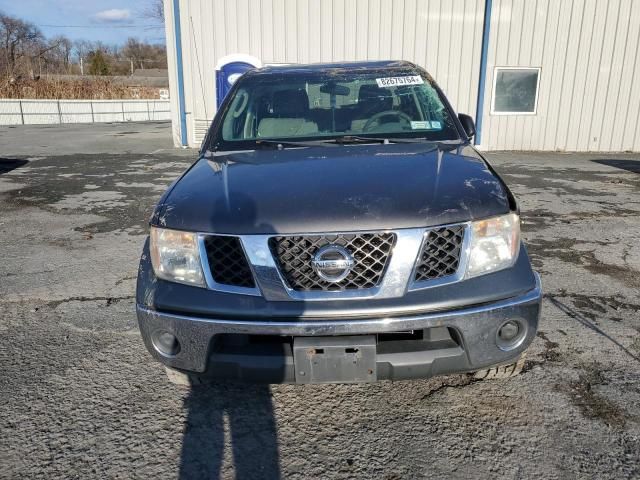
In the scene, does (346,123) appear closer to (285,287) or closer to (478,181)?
(478,181)

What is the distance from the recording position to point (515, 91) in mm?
12594

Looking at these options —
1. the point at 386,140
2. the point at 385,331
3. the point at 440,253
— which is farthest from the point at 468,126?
the point at 385,331

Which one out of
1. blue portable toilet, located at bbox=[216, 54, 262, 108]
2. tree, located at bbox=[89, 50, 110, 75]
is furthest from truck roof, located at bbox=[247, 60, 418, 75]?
tree, located at bbox=[89, 50, 110, 75]

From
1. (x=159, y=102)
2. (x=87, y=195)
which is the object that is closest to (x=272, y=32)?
(x=87, y=195)

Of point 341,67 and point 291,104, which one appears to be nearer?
point 291,104

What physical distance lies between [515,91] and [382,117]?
424 inches

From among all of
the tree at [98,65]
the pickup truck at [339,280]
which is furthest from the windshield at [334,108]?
the tree at [98,65]

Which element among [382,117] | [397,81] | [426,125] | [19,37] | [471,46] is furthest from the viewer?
[19,37]

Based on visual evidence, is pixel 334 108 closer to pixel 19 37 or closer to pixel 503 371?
pixel 503 371

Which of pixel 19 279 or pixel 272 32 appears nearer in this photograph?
pixel 19 279

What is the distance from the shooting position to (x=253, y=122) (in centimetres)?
337

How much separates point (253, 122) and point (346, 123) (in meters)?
0.64

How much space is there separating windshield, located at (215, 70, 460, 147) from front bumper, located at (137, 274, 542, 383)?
1.40 meters

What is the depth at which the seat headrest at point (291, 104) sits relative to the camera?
11.0 ft
